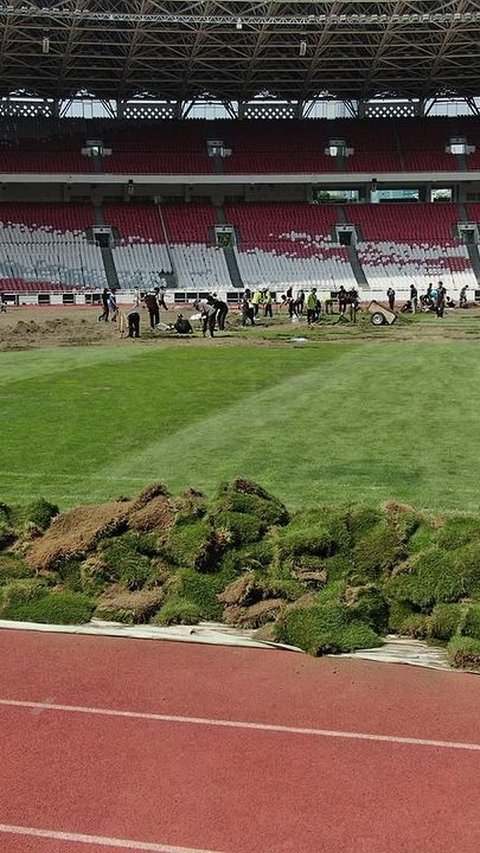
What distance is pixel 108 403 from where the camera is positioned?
17.6m

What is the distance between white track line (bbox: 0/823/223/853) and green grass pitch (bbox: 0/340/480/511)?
5973 mm

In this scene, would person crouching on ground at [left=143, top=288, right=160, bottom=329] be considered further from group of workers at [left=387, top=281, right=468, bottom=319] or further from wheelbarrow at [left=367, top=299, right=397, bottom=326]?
group of workers at [left=387, top=281, right=468, bottom=319]

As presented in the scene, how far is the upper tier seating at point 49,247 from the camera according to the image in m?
55.6

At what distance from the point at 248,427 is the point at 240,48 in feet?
139

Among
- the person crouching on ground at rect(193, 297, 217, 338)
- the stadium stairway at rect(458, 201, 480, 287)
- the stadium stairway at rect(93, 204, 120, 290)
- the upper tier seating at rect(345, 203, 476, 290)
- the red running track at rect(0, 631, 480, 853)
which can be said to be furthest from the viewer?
the stadium stairway at rect(458, 201, 480, 287)

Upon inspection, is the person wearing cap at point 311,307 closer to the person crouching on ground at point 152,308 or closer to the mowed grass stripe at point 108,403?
the person crouching on ground at point 152,308

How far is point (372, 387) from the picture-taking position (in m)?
19.8

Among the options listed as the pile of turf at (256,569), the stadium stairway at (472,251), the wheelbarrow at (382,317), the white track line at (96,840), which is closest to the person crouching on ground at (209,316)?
the wheelbarrow at (382,317)

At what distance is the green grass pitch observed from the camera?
1120cm

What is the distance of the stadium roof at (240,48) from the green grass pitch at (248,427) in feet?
88.6

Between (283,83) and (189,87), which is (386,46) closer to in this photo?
(283,83)

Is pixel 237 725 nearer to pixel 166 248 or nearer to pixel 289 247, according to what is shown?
pixel 166 248

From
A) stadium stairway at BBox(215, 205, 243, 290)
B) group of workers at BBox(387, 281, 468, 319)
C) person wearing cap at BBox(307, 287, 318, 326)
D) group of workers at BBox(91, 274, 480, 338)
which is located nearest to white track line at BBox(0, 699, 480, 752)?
group of workers at BBox(91, 274, 480, 338)

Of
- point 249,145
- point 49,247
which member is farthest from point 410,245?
point 49,247
